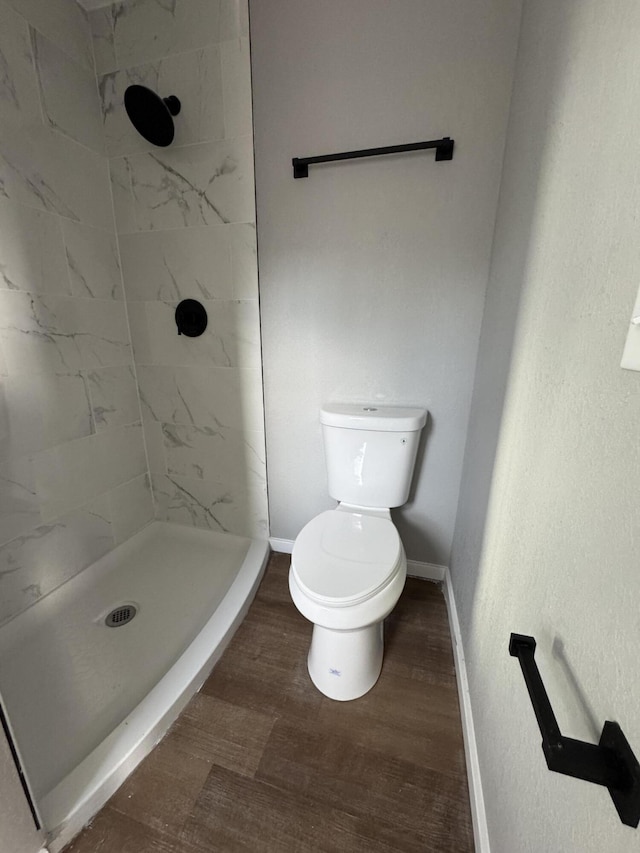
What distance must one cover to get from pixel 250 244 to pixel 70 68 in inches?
35.0

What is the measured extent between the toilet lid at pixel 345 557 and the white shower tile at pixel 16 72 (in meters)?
1.70

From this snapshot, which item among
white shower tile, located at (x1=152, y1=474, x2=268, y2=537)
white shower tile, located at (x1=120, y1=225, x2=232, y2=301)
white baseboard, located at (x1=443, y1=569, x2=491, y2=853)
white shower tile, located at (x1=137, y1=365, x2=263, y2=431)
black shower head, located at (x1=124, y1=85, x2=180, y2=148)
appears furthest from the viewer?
white shower tile, located at (x1=152, y1=474, x2=268, y2=537)

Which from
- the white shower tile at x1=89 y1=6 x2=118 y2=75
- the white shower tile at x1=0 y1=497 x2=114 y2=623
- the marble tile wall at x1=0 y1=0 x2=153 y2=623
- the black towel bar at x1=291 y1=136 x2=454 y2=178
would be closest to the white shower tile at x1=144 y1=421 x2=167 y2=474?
the marble tile wall at x1=0 y1=0 x2=153 y2=623

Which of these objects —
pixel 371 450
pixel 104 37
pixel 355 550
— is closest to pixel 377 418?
pixel 371 450

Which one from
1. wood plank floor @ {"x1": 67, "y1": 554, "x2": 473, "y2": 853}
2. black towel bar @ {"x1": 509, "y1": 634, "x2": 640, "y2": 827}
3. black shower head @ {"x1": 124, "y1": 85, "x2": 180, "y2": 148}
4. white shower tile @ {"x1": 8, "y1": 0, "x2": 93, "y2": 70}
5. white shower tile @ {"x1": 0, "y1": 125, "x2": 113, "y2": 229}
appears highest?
white shower tile @ {"x1": 8, "y1": 0, "x2": 93, "y2": 70}

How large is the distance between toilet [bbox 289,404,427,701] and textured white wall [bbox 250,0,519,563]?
162mm

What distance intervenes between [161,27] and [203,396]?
1.38m

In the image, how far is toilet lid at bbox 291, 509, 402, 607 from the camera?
100 cm

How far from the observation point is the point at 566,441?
1.79 ft

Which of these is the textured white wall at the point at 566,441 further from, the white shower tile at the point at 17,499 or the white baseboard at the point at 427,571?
the white shower tile at the point at 17,499

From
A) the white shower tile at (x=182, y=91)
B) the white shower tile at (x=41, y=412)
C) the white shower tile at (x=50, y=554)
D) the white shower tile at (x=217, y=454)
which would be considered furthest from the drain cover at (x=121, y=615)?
the white shower tile at (x=182, y=91)

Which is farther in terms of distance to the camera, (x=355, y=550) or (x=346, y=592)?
(x=355, y=550)

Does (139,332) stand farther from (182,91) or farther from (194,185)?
(182,91)

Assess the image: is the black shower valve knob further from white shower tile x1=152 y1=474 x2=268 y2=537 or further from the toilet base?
the toilet base
